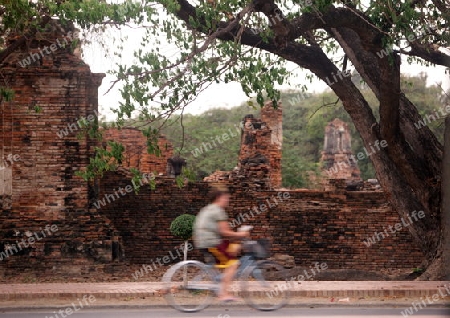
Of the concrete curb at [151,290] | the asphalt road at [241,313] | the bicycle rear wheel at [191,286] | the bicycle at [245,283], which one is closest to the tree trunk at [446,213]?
the concrete curb at [151,290]

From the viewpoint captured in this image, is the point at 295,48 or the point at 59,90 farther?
the point at 59,90

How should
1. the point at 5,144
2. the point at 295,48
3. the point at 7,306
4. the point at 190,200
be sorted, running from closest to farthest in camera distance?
the point at 7,306 < the point at 295,48 < the point at 5,144 < the point at 190,200

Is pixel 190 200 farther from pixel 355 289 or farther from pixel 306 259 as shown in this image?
pixel 355 289

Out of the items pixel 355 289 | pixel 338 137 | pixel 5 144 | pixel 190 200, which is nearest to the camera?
pixel 355 289

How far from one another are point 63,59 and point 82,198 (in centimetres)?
277

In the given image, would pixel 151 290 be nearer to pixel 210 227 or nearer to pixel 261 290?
pixel 261 290

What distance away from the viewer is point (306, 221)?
56.9 feet

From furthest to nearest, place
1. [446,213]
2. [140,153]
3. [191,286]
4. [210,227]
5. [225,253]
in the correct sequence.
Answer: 1. [140,153]
2. [446,213]
3. [191,286]
4. [225,253]
5. [210,227]

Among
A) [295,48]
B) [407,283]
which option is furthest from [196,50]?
[407,283]

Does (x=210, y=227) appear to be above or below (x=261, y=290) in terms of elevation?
above

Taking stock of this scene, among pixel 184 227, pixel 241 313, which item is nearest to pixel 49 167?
pixel 184 227

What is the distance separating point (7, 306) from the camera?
9.78 meters

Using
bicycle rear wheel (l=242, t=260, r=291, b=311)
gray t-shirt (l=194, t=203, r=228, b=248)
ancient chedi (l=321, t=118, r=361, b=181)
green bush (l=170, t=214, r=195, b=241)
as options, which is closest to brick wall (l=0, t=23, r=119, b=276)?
green bush (l=170, t=214, r=195, b=241)

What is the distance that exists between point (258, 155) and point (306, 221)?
81.2 inches
